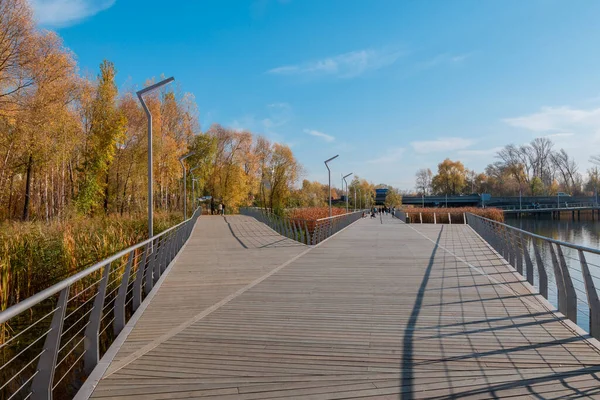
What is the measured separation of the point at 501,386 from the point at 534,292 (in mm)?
4118

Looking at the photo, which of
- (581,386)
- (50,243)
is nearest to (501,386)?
(581,386)

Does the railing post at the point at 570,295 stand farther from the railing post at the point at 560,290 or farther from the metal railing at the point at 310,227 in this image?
the metal railing at the point at 310,227

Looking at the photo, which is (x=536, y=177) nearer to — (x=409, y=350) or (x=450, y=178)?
(x=450, y=178)

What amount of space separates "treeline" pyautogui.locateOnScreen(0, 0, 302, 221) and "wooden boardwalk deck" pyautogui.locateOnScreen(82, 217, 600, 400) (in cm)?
1306

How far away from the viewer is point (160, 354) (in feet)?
13.8

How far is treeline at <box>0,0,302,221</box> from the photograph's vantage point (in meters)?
16.4

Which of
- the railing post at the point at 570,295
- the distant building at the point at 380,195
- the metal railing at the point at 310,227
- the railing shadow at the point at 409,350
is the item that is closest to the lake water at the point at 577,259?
the railing post at the point at 570,295

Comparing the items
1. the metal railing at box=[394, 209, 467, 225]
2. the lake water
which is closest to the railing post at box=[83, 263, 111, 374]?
the lake water

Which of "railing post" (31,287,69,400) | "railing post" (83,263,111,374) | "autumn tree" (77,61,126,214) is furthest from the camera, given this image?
"autumn tree" (77,61,126,214)

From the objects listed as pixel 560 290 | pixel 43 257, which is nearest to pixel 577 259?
pixel 560 290

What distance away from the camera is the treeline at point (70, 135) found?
16438mm

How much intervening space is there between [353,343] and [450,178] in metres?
111

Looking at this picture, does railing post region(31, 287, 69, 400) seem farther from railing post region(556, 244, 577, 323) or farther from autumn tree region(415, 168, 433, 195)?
autumn tree region(415, 168, 433, 195)

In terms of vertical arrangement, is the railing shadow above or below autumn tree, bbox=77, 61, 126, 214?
below
